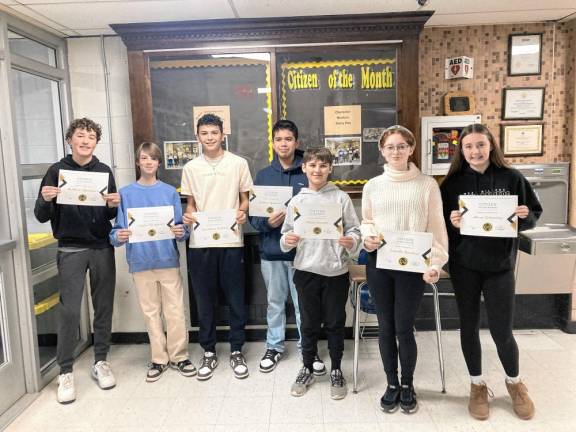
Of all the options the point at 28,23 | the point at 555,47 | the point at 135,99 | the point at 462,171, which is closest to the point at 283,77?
the point at 135,99

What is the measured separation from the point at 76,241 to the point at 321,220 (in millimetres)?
1450

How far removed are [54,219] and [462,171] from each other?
7.50 ft

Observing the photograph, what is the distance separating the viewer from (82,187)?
2578 mm

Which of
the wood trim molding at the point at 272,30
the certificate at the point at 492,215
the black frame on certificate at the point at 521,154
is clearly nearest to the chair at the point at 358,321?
the certificate at the point at 492,215

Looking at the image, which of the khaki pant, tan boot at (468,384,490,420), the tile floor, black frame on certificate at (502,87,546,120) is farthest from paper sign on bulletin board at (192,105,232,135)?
tan boot at (468,384,490,420)

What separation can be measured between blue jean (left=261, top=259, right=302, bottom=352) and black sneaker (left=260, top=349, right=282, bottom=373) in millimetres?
32

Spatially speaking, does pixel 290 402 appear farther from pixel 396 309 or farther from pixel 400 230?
pixel 400 230

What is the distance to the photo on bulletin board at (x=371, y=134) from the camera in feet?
10.5

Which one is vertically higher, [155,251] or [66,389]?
[155,251]

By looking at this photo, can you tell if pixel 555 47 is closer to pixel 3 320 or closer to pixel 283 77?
pixel 283 77

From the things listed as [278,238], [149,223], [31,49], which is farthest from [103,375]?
[31,49]

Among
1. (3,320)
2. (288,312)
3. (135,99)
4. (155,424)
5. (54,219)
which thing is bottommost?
(155,424)

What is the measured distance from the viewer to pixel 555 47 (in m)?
3.29

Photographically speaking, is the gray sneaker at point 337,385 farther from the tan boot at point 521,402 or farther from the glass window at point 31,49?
the glass window at point 31,49
